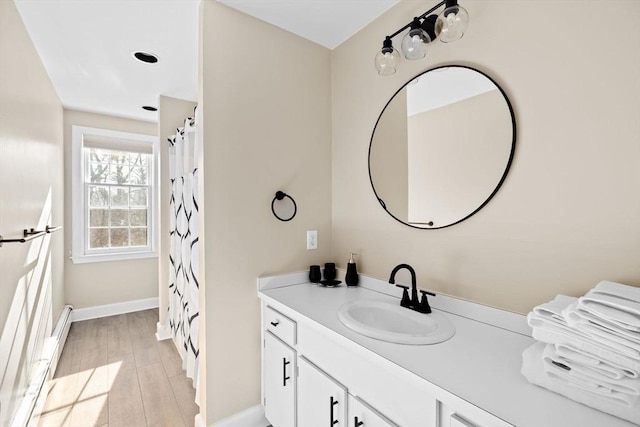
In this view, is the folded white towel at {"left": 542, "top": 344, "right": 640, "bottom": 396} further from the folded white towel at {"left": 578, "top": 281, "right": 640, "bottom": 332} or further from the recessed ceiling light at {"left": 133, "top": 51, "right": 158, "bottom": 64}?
the recessed ceiling light at {"left": 133, "top": 51, "right": 158, "bottom": 64}

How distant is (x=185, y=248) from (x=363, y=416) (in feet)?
A: 5.88

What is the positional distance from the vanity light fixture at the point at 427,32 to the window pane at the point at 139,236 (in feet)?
12.0

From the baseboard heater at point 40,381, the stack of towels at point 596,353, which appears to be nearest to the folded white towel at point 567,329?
the stack of towels at point 596,353

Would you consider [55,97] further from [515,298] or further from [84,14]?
[515,298]

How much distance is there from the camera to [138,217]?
380 cm

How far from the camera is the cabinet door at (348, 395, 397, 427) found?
972mm

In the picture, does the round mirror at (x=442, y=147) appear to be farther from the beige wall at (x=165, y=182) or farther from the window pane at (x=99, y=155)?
the window pane at (x=99, y=155)

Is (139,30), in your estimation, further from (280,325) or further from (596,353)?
(596,353)

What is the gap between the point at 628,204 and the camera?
3.00 ft

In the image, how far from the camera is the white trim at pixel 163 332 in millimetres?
2947

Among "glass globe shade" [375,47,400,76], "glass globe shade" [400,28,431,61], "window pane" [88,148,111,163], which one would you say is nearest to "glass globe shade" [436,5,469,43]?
"glass globe shade" [400,28,431,61]

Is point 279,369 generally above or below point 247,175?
below

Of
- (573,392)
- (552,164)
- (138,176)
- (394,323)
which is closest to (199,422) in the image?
(394,323)

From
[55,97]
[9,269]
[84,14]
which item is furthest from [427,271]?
[55,97]
